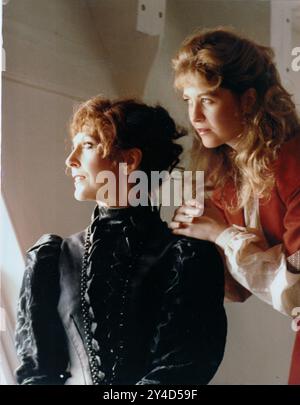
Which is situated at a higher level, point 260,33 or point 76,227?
point 260,33

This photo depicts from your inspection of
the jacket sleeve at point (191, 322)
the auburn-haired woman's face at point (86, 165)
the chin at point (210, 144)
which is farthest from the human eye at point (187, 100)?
the jacket sleeve at point (191, 322)

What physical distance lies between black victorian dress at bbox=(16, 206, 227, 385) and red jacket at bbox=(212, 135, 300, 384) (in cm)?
12

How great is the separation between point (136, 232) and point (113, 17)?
555 mm

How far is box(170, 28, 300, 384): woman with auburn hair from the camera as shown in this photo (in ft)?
5.06

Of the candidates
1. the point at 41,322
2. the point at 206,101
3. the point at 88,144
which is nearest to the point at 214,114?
the point at 206,101

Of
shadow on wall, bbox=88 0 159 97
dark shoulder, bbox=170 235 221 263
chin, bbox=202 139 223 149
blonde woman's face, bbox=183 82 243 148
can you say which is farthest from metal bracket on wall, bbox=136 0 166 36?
dark shoulder, bbox=170 235 221 263

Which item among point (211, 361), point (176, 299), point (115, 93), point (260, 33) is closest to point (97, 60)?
point (115, 93)

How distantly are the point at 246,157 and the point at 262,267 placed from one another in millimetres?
272

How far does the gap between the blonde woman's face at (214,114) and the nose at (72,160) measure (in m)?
0.31

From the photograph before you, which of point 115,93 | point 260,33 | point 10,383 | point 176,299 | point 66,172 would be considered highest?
point 260,33

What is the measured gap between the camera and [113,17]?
64.1 inches

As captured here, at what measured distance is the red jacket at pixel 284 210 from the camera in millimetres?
1540

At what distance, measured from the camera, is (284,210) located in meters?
1.55

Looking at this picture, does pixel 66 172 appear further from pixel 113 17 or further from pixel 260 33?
pixel 260 33
